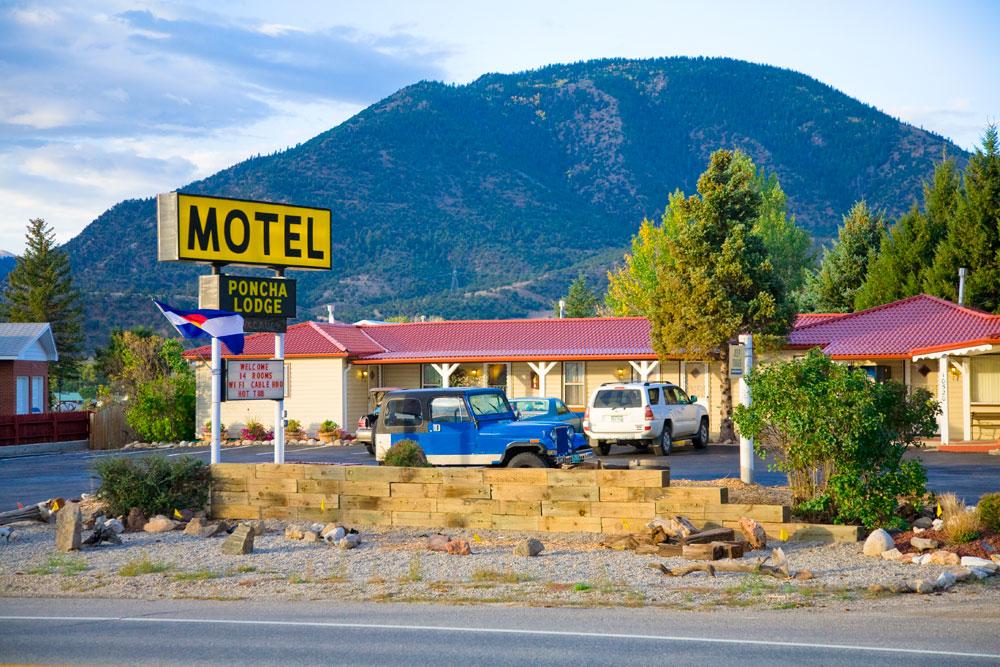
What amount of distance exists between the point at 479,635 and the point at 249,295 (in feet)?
37.0

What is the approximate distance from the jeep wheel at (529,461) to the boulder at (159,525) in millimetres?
5361

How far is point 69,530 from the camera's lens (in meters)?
15.1

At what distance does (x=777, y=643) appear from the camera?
9.29m

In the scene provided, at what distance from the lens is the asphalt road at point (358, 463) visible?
71.4 feet

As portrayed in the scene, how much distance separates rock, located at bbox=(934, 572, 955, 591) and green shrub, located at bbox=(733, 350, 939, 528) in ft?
8.27

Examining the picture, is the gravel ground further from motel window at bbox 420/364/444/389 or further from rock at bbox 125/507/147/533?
motel window at bbox 420/364/444/389

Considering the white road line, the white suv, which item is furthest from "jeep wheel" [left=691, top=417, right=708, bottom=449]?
the white road line

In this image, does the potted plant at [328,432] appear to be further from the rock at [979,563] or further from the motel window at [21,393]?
the rock at [979,563]

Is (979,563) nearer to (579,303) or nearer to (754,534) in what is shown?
(754,534)

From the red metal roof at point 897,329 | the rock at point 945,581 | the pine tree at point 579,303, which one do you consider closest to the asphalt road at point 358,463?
the red metal roof at point 897,329

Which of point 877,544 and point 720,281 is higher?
point 720,281

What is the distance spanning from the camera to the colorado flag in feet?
61.4

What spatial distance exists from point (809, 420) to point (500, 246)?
123112mm

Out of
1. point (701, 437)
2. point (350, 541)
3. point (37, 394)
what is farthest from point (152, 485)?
point (37, 394)
